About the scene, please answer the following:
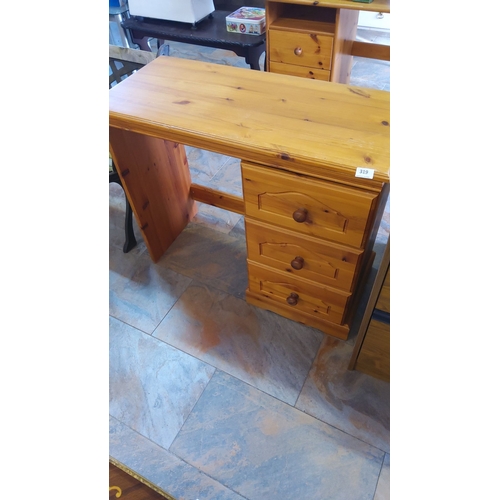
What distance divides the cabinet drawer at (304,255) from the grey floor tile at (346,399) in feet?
1.11

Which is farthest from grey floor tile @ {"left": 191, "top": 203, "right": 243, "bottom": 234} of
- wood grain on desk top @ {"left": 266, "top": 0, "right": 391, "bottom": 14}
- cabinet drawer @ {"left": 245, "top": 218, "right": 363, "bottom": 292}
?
wood grain on desk top @ {"left": 266, "top": 0, "right": 391, "bottom": 14}

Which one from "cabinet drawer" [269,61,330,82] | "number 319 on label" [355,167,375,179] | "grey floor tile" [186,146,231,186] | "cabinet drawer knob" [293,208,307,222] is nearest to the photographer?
"number 319 on label" [355,167,375,179]

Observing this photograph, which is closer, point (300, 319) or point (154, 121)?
point (154, 121)

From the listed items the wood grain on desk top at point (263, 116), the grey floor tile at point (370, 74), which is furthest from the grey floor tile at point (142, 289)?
the grey floor tile at point (370, 74)

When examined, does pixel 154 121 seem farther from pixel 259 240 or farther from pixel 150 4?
pixel 150 4

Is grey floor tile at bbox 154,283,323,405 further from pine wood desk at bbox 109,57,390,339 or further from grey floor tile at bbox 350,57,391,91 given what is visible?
grey floor tile at bbox 350,57,391,91

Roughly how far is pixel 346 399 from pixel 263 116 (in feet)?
3.12

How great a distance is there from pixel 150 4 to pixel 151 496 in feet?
8.26

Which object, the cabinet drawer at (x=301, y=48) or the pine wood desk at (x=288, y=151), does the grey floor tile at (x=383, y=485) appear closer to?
the pine wood desk at (x=288, y=151)

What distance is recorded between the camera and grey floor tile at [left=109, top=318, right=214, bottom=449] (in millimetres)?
1200

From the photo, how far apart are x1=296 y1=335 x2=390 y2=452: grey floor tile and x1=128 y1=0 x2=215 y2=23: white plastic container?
2.07 meters

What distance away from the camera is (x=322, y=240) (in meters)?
1.02

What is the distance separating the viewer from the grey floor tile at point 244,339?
128 centimetres
